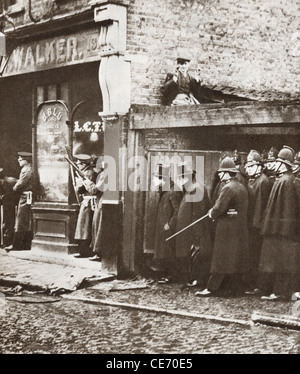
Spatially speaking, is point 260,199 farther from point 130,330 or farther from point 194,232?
point 130,330

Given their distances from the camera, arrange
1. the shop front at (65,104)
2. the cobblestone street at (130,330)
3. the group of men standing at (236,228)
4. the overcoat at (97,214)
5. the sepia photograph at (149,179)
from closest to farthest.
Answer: the cobblestone street at (130,330), the sepia photograph at (149,179), the group of men standing at (236,228), the shop front at (65,104), the overcoat at (97,214)

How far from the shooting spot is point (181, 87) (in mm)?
11289

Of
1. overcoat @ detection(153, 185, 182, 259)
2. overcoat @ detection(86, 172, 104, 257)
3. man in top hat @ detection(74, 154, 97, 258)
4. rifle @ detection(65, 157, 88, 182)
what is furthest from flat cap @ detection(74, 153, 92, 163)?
overcoat @ detection(153, 185, 182, 259)

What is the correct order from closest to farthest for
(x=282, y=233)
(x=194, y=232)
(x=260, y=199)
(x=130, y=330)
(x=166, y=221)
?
1. (x=130, y=330)
2. (x=282, y=233)
3. (x=260, y=199)
4. (x=194, y=232)
5. (x=166, y=221)

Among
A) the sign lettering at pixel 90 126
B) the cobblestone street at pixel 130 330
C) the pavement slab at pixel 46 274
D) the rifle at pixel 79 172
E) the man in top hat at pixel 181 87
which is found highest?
the man in top hat at pixel 181 87

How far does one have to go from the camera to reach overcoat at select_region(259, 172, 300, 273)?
920 centimetres

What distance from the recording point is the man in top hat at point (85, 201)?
12.1m

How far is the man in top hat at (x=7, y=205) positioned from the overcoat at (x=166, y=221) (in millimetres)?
3760

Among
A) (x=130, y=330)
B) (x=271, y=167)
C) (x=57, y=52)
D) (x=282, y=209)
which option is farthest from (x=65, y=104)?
(x=130, y=330)

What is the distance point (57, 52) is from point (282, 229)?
5124mm

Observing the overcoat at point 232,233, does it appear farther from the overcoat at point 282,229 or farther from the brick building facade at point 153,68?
the brick building facade at point 153,68

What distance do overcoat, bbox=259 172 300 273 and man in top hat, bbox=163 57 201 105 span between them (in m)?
2.54

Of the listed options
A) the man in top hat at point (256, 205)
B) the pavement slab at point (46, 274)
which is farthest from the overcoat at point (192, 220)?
the pavement slab at point (46, 274)
